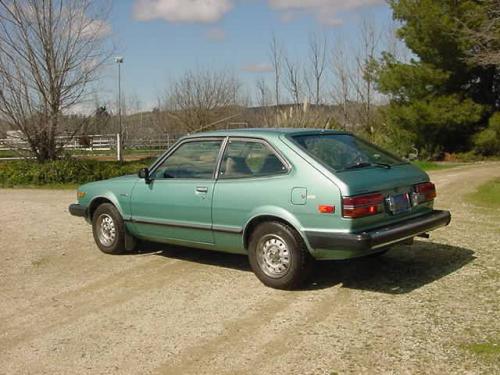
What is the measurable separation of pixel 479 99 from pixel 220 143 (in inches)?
904

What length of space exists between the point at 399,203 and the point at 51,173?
14153 mm

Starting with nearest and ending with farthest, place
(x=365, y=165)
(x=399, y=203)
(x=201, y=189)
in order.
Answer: (x=399, y=203) < (x=365, y=165) < (x=201, y=189)

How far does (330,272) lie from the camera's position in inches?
248

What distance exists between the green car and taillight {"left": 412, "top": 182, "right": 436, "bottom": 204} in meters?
0.01

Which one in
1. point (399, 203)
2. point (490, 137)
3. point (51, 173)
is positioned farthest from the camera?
point (490, 137)

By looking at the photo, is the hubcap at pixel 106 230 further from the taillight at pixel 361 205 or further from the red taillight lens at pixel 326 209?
the taillight at pixel 361 205

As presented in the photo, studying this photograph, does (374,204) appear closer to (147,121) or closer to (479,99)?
(479,99)

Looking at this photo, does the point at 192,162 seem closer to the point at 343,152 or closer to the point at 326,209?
the point at 343,152

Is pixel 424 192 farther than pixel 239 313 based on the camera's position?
Yes

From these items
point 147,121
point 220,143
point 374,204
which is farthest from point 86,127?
point 147,121

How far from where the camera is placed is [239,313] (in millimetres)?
5055

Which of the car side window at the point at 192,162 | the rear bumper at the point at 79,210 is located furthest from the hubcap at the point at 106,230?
the car side window at the point at 192,162

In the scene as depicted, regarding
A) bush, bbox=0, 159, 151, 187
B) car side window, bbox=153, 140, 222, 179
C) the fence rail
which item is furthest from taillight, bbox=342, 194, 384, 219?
the fence rail

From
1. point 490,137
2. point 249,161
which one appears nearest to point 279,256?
point 249,161
